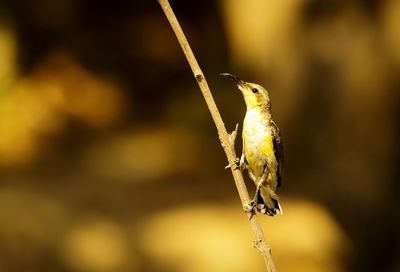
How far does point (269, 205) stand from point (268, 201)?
0.03 m

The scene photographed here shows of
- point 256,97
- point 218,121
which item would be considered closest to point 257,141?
point 256,97

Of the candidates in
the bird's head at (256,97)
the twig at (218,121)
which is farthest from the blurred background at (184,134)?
the twig at (218,121)

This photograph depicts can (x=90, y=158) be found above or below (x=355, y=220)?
above

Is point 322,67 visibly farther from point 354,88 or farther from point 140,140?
point 140,140

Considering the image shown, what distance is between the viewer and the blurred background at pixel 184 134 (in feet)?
14.7

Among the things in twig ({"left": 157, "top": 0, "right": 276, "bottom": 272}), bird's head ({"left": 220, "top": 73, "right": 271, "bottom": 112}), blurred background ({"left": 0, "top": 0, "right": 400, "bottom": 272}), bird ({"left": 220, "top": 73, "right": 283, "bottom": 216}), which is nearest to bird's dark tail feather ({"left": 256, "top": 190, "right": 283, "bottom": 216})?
bird ({"left": 220, "top": 73, "right": 283, "bottom": 216})

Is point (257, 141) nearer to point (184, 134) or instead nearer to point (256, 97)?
point (256, 97)

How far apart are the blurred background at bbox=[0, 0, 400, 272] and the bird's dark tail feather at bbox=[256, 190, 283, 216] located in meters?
2.52

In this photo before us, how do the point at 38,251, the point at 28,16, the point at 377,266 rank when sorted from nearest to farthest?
1. the point at 38,251
2. the point at 377,266
3. the point at 28,16

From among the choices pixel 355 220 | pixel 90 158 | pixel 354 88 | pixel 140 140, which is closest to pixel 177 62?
pixel 140 140

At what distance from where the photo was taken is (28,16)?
525 centimetres

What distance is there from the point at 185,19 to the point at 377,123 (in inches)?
70.0

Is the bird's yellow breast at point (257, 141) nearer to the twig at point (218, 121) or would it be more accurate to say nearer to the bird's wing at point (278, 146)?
the bird's wing at point (278, 146)

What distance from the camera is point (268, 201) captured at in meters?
1.93
